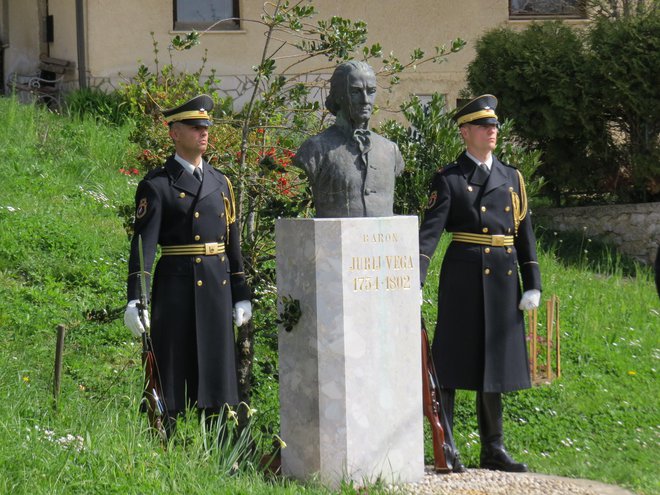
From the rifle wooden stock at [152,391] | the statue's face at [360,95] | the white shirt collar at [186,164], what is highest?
the statue's face at [360,95]

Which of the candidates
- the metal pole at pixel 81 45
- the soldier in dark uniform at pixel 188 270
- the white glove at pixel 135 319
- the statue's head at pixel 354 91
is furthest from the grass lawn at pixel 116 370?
the metal pole at pixel 81 45

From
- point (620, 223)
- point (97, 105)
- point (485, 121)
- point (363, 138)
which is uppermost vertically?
point (97, 105)

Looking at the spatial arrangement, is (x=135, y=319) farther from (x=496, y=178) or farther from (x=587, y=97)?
(x=587, y=97)

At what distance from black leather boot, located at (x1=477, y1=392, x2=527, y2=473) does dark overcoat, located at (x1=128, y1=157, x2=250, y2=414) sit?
1.35 metres

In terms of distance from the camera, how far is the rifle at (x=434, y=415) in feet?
19.6

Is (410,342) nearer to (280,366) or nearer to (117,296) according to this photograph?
(280,366)

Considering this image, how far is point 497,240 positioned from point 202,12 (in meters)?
11.9

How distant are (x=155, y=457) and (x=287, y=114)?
2724mm

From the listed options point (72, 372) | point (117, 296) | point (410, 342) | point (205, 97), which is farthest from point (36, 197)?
point (410, 342)

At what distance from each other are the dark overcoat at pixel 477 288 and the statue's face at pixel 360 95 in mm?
850

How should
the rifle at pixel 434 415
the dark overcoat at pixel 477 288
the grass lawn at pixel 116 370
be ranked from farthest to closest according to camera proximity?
the dark overcoat at pixel 477 288
the rifle at pixel 434 415
the grass lawn at pixel 116 370

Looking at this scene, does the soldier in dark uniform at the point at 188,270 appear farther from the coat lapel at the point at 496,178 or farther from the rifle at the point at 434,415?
the coat lapel at the point at 496,178

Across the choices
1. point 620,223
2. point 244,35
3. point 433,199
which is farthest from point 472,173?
point 244,35

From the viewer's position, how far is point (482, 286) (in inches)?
250
